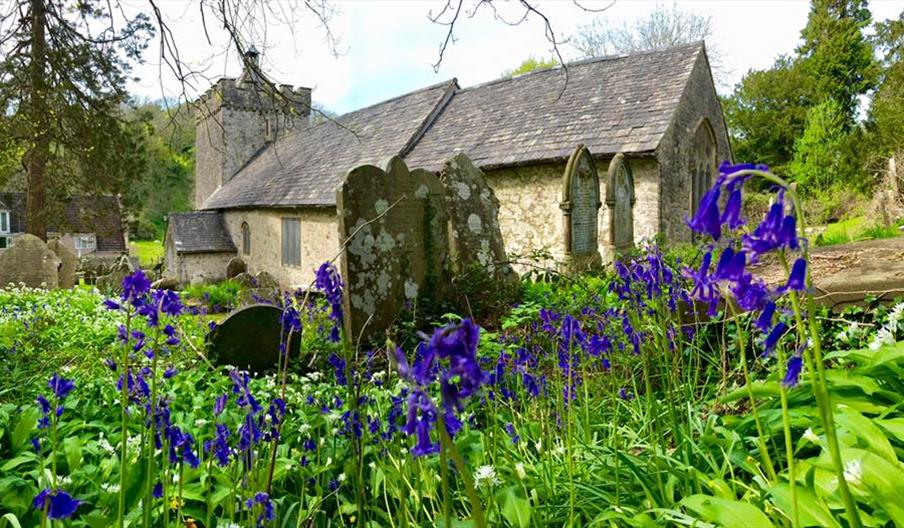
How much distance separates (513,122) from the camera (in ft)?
51.5

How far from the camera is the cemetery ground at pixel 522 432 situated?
108 cm

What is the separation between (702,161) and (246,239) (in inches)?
693

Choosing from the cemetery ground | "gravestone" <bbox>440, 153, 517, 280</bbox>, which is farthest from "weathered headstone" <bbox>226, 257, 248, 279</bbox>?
the cemetery ground

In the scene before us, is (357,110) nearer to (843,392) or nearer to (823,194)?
(823,194)

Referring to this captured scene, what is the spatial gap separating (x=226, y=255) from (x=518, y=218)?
1584cm

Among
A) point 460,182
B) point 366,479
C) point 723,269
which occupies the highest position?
point 460,182

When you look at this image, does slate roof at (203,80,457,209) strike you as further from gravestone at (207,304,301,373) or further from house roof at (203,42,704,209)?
gravestone at (207,304,301,373)

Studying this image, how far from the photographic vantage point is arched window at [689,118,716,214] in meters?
15.0

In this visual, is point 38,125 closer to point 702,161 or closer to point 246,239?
point 702,161

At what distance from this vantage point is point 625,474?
2420 mm

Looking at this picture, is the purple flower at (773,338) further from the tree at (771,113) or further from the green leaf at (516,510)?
the tree at (771,113)

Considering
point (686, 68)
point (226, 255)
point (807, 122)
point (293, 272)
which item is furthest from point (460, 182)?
point (807, 122)

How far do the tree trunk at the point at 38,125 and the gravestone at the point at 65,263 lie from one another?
5.61ft

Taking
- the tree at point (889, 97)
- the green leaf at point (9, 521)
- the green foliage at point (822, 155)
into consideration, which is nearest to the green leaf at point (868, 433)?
the green leaf at point (9, 521)
